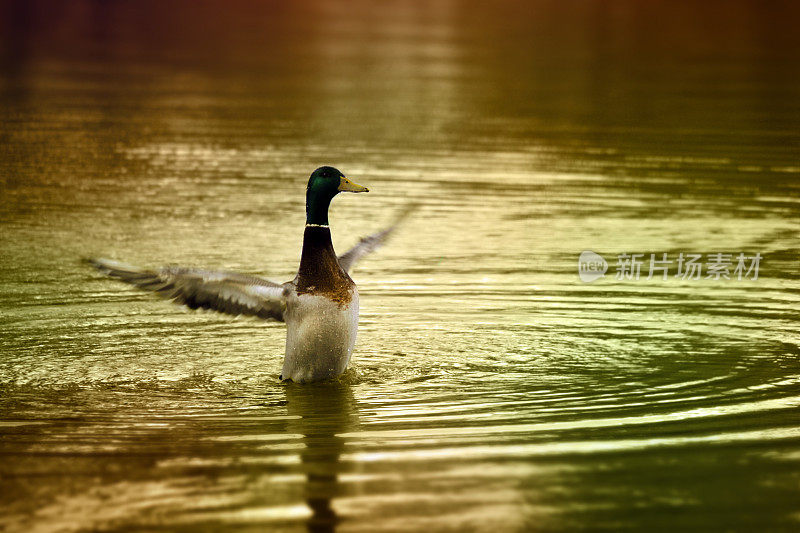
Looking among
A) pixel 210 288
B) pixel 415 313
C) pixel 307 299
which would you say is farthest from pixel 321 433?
pixel 415 313

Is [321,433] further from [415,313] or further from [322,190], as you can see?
[415,313]

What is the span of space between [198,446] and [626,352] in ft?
11.4

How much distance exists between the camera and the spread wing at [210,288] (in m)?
8.62

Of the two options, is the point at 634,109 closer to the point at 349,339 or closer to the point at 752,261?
the point at 752,261

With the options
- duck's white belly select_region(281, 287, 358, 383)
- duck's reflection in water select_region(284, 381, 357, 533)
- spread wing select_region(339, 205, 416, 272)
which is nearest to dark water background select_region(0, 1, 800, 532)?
duck's reflection in water select_region(284, 381, 357, 533)

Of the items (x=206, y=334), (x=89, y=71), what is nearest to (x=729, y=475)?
(x=206, y=334)

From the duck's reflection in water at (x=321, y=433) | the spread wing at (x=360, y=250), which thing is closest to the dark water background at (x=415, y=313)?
the duck's reflection in water at (x=321, y=433)

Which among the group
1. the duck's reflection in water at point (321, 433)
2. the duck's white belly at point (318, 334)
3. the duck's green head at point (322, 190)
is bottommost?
the duck's reflection in water at point (321, 433)

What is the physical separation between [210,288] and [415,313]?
248cm

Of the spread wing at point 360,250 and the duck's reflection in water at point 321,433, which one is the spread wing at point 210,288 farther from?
the spread wing at point 360,250

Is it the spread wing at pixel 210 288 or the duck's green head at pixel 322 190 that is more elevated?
the duck's green head at pixel 322 190

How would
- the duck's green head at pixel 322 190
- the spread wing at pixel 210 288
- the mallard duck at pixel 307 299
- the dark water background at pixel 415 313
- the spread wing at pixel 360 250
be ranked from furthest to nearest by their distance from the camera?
the spread wing at pixel 360 250 → the duck's green head at pixel 322 190 → the mallard duck at pixel 307 299 → the spread wing at pixel 210 288 → the dark water background at pixel 415 313

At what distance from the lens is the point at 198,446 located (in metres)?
7.54

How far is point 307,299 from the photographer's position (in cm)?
892
